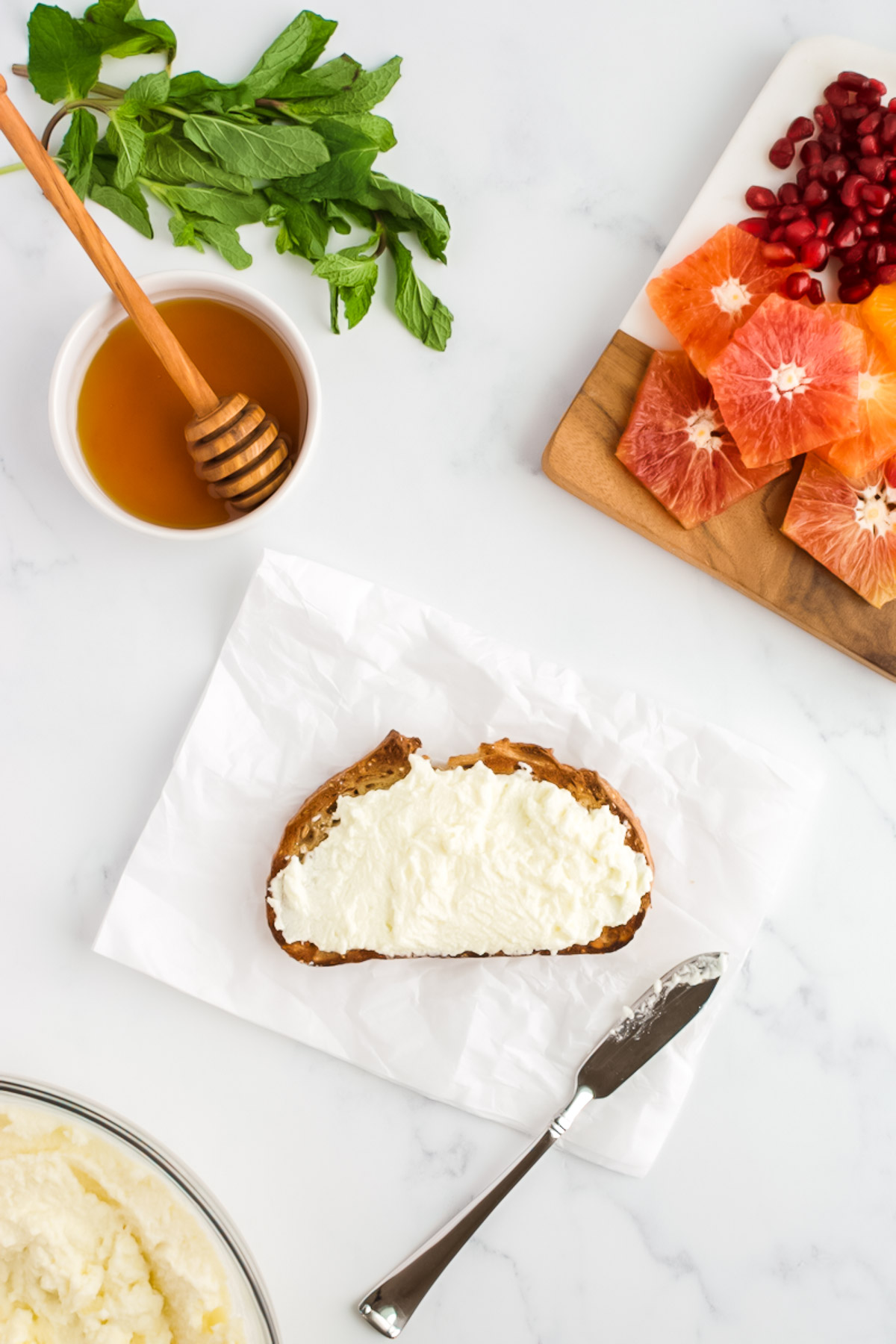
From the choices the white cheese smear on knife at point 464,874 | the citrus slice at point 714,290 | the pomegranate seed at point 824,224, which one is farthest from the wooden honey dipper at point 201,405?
the pomegranate seed at point 824,224

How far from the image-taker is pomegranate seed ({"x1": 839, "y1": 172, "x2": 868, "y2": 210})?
1710 millimetres

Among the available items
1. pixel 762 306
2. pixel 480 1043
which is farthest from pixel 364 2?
pixel 480 1043

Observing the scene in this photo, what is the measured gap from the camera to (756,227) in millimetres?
1782

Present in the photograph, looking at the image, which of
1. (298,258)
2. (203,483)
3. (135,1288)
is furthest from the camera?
(298,258)

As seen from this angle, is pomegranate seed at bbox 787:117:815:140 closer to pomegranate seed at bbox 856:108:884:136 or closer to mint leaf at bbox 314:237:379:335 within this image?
pomegranate seed at bbox 856:108:884:136

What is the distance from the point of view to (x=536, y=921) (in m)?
1.66

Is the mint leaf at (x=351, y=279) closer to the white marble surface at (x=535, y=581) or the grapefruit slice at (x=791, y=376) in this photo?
the white marble surface at (x=535, y=581)

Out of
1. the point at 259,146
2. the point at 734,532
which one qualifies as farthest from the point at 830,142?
the point at 259,146

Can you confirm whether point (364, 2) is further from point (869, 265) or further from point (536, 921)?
point (536, 921)

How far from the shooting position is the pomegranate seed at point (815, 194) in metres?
1.73

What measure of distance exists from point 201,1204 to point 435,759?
0.88 m

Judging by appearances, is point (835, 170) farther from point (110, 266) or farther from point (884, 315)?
point (110, 266)

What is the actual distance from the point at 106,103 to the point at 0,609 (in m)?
1.01

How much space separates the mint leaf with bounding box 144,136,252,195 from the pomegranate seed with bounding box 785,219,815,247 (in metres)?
1.03
